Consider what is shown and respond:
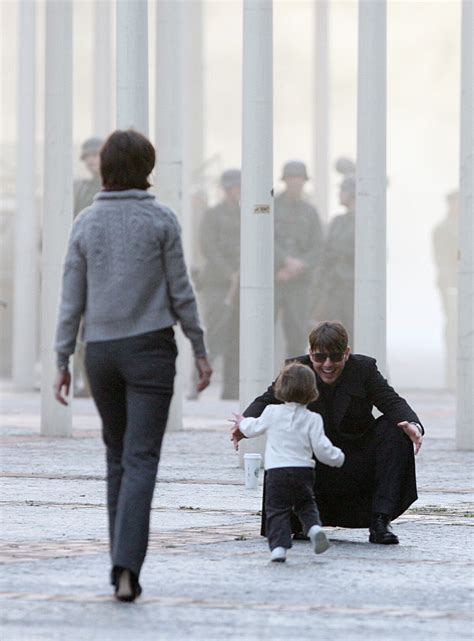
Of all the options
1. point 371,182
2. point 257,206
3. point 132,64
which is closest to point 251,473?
point 257,206

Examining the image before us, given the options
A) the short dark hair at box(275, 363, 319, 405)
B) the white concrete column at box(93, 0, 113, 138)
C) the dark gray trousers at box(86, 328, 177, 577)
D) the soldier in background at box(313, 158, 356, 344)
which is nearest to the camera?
the dark gray trousers at box(86, 328, 177, 577)

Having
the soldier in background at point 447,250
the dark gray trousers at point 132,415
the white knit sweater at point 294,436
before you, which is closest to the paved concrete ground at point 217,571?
the dark gray trousers at point 132,415

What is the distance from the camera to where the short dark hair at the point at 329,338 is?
9.15 metres

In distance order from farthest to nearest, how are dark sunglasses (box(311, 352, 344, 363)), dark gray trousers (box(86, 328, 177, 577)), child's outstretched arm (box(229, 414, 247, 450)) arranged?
dark sunglasses (box(311, 352, 344, 363))
child's outstretched arm (box(229, 414, 247, 450))
dark gray trousers (box(86, 328, 177, 577))

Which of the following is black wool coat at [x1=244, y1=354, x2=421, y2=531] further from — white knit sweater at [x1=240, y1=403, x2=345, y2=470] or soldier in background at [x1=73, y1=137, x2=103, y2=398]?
soldier in background at [x1=73, y1=137, x2=103, y2=398]

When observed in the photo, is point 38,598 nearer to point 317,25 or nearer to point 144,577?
point 144,577

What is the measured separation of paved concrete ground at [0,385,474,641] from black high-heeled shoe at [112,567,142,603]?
0.14 ft

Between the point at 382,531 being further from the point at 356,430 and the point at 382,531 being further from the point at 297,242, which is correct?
the point at 297,242

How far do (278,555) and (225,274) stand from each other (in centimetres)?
1549

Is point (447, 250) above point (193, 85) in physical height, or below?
below

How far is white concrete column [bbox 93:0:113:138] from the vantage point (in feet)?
103

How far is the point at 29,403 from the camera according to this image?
74.6ft

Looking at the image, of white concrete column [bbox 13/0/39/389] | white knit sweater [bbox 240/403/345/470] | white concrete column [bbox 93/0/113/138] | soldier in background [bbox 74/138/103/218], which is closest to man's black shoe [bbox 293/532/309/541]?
white knit sweater [bbox 240/403/345/470]

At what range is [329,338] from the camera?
361 inches
